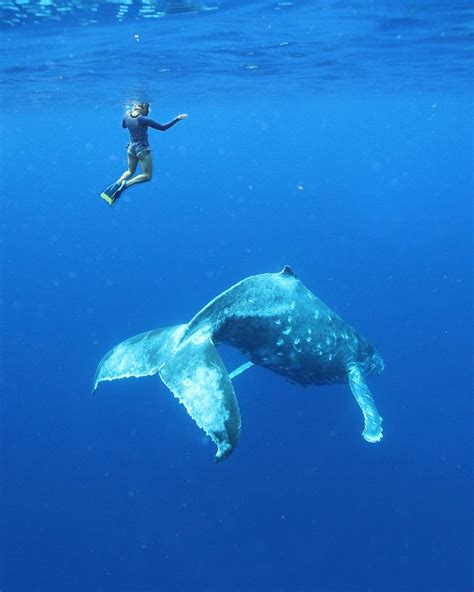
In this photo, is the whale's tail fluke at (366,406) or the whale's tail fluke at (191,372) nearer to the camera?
the whale's tail fluke at (191,372)

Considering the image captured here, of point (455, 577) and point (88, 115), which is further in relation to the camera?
point (88, 115)

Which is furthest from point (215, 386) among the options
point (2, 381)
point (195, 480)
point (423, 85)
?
point (423, 85)

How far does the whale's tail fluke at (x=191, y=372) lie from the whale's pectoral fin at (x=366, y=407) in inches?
156

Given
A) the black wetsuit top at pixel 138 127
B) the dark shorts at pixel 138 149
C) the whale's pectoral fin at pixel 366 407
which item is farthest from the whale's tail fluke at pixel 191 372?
the black wetsuit top at pixel 138 127

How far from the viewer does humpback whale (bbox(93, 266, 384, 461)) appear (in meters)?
8.67

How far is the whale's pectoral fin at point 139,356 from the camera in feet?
32.0

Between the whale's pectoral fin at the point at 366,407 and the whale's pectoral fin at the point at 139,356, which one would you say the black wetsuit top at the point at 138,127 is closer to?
the whale's pectoral fin at the point at 139,356

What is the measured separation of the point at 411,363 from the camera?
24.7m

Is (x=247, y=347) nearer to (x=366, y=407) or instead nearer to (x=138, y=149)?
(x=366, y=407)

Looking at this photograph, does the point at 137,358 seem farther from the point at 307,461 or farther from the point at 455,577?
the point at 455,577

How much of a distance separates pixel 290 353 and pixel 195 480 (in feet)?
34.5

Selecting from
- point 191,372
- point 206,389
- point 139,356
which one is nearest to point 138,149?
point 139,356

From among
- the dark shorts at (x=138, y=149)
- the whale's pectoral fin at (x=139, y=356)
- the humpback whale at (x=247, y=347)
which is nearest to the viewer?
the humpback whale at (x=247, y=347)

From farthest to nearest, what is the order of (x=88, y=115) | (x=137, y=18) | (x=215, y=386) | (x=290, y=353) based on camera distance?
(x=88, y=115) → (x=137, y=18) → (x=290, y=353) → (x=215, y=386)
